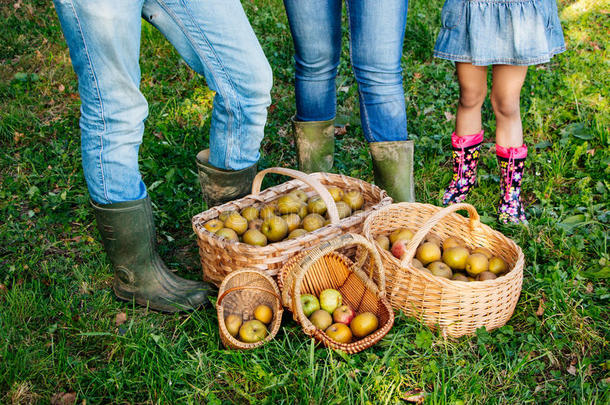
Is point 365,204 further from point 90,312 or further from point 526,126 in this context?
point 526,126

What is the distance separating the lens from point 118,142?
205 cm

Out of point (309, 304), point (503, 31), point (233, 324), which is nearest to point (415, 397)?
point (309, 304)

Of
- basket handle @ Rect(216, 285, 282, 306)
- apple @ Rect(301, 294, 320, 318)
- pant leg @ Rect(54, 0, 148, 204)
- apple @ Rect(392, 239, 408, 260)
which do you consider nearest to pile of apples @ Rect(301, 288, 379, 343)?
apple @ Rect(301, 294, 320, 318)

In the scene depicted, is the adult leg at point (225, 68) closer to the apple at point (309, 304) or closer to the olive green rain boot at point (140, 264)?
the olive green rain boot at point (140, 264)

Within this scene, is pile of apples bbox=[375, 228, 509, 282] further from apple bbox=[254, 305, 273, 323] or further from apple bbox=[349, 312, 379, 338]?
apple bbox=[254, 305, 273, 323]

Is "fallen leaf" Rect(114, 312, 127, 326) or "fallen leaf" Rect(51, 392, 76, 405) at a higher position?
"fallen leaf" Rect(114, 312, 127, 326)

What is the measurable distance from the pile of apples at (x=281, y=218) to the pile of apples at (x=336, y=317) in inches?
14.5

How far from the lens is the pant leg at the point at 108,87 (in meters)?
1.80

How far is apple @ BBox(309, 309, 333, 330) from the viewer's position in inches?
87.1

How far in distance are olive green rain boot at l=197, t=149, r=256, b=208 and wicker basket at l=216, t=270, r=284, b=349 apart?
0.57m

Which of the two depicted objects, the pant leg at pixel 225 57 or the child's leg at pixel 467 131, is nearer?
the pant leg at pixel 225 57

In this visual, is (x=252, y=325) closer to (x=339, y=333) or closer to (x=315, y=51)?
(x=339, y=333)

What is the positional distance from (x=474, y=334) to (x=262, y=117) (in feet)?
4.67

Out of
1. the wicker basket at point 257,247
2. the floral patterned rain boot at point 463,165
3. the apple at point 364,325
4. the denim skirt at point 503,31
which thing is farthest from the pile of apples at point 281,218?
the denim skirt at point 503,31
